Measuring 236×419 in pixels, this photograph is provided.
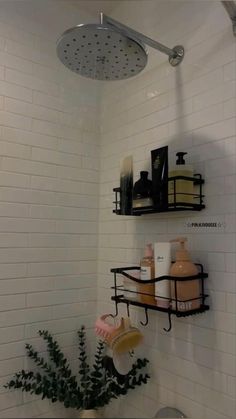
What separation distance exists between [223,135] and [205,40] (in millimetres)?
337

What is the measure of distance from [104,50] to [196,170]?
454 mm

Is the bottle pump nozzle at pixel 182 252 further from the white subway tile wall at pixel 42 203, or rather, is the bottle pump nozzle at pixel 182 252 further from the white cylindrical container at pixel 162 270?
the white subway tile wall at pixel 42 203

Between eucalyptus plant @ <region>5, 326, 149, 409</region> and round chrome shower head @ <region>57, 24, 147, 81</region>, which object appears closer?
round chrome shower head @ <region>57, 24, 147, 81</region>

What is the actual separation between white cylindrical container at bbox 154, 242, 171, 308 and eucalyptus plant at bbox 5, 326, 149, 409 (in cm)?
32

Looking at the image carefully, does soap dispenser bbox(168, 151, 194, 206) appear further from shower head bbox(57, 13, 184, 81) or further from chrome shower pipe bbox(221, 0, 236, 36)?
chrome shower pipe bbox(221, 0, 236, 36)

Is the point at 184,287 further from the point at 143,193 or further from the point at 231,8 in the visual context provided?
the point at 231,8

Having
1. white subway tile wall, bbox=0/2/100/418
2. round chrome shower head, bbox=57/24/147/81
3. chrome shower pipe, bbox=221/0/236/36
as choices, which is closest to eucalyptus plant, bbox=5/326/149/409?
white subway tile wall, bbox=0/2/100/418

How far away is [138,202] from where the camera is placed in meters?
1.14

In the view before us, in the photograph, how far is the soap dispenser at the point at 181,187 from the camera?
1.02 m

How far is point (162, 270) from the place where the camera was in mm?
1027

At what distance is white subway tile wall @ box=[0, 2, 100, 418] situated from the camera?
1.21 m

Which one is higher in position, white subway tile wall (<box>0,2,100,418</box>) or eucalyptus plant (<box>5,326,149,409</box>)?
white subway tile wall (<box>0,2,100,418</box>)

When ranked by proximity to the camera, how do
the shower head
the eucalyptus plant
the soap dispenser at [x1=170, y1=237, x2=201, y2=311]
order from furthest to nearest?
1. the eucalyptus plant
2. the soap dispenser at [x1=170, y1=237, x2=201, y2=311]
3. the shower head

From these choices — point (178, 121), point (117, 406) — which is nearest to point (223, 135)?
point (178, 121)
